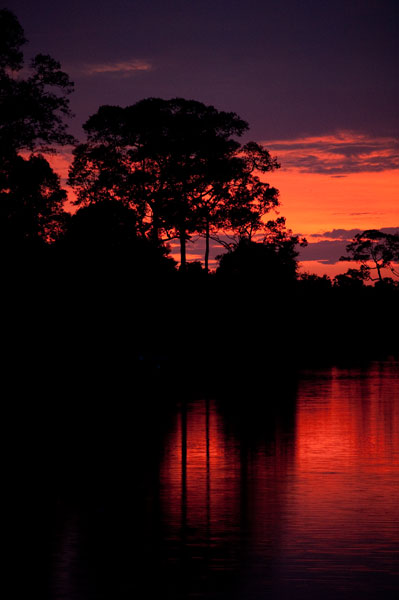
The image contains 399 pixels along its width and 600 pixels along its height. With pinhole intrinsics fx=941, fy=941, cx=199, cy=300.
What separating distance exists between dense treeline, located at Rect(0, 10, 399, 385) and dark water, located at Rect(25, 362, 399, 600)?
47.4 ft

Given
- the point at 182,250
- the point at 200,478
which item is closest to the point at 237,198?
the point at 182,250

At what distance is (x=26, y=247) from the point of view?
3450 cm

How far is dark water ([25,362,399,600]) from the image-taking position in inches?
288

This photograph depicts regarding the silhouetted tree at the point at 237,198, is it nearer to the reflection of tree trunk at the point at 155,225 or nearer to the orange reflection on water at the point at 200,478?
the reflection of tree trunk at the point at 155,225

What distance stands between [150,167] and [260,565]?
5202cm

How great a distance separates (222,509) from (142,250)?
112 ft

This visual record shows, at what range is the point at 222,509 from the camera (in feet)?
34.4

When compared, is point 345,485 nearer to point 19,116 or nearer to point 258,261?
point 19,116

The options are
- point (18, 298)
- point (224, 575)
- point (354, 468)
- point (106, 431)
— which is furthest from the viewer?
point (18, 298)

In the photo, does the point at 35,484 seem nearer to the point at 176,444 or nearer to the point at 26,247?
the point at 176,444

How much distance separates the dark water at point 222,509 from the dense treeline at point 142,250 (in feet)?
47.4

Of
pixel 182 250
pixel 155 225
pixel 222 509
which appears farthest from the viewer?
pixel 182 250

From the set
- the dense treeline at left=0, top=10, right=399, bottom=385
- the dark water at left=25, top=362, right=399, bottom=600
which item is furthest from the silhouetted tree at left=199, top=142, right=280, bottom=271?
the dark water at left=25, top=362, right=399, bottom=600

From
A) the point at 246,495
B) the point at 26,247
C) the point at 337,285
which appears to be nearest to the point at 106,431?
the point at 246,495
